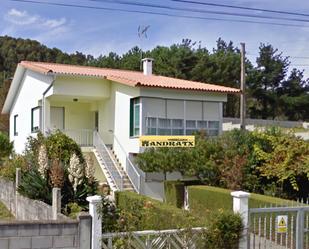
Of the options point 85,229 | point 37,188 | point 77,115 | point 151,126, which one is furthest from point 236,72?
point 85,229

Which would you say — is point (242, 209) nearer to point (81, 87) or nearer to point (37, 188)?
point (37, 188)

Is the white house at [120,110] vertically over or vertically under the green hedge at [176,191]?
over

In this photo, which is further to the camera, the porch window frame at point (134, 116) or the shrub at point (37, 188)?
the porch window frame at point (134, 116)

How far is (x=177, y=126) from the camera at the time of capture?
21078mm

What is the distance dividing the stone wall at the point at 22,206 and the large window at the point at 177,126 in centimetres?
654

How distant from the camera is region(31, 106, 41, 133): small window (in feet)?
80.4

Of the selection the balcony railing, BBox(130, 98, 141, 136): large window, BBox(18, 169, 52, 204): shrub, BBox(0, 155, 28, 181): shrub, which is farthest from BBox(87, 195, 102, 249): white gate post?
the balcony railing

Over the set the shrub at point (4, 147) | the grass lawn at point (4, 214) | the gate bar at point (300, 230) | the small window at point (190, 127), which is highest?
the small window at point (190, 127)

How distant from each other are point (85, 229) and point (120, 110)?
14.6 m

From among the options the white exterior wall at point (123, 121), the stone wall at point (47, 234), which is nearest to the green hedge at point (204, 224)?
the stone wall at point (47, 234)

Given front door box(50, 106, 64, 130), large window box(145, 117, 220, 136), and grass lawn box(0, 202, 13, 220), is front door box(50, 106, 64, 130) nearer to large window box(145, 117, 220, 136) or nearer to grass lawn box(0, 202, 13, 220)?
large window box(145, 117, 220, 136)

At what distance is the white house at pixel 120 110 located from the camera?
20.1 meters

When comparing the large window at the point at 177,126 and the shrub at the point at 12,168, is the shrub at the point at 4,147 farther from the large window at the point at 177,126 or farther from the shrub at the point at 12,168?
the large window at the point at 177,126

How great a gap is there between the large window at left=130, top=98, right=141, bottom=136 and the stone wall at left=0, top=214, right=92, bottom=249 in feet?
41.8
